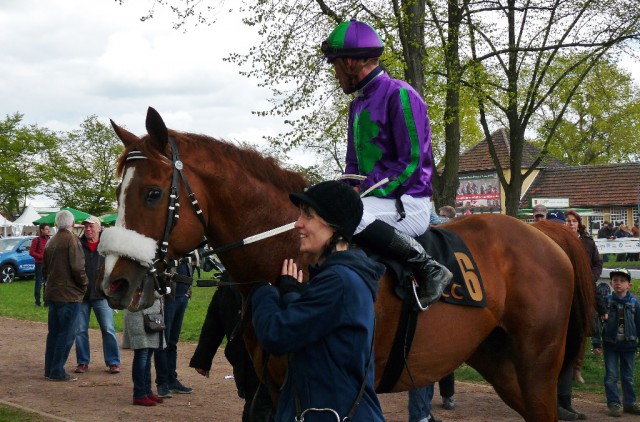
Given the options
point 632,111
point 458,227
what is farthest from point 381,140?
point 632,111

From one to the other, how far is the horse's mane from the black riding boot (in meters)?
0.53

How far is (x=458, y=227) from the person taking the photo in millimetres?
5039

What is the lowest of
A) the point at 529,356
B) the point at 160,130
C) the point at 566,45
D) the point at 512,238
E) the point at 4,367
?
the point at 4,367

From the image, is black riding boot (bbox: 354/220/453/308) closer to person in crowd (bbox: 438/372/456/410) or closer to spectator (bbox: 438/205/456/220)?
person in crowd (bbox: 438/372/456/410)

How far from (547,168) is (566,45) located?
34175mm

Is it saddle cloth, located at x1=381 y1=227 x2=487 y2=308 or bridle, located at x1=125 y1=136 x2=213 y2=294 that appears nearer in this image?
bridle, located at x1=125 y1=136 x2=213 y2=294

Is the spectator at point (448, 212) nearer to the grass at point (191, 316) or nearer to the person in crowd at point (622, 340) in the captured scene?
the grass at point (191, 316)

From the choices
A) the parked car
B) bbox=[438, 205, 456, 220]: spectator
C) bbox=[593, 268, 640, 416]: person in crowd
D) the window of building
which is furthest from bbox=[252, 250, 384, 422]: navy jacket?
the window of building

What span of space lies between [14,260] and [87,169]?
29308mm

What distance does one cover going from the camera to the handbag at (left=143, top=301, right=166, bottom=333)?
7973mm

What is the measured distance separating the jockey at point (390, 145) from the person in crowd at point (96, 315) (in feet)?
22.1

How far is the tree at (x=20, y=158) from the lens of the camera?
5088 cm

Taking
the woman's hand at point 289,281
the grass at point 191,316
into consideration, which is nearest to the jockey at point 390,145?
the woman's hand at point 289,281

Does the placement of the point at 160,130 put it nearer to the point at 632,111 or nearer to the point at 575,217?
the point at 575,217
